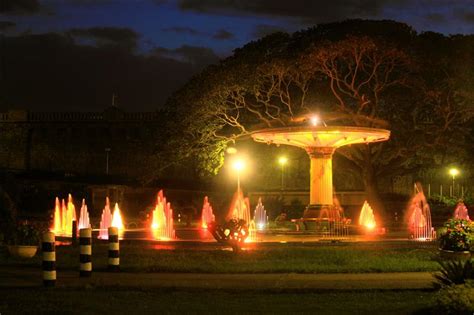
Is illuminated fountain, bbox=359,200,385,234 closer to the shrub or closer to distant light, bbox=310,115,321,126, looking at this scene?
distant light, bbox=310,115,321,126

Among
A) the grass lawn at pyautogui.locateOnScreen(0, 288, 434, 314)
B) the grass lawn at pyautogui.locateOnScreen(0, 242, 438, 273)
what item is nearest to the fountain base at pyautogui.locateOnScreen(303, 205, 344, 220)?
the grass lawn at pyautogui.locateOnScreen(0, 242, 438, 273)

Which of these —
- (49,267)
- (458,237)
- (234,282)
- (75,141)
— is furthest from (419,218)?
(75,141)

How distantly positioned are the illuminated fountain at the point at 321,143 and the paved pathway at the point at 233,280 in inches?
562

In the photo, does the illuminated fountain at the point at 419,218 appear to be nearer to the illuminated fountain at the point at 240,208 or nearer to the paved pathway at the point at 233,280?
the illuminated fountain at the point at 240,208

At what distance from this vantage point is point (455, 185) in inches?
2168

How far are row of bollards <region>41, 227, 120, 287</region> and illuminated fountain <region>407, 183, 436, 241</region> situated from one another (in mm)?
13624

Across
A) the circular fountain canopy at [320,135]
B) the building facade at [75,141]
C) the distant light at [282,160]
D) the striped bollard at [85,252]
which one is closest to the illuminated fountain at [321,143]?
the circular fountain canopy at [320,135]

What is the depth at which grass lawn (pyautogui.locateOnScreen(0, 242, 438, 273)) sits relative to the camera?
65.4 feet

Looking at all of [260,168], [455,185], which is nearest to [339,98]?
[260,168]

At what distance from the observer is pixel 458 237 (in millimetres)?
21109

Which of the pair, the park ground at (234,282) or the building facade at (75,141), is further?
the building facade at (75,141)

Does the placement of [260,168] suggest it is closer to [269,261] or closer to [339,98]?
[339,98]

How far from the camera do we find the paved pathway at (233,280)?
16844 mm

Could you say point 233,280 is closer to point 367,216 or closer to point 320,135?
point 320,135
